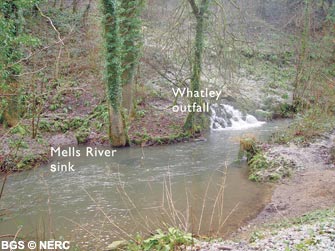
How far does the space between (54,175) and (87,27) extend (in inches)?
477

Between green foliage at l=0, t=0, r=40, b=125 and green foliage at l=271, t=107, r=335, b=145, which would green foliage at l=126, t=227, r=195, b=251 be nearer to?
green foliage at l=0, t=0, r=40, b=125

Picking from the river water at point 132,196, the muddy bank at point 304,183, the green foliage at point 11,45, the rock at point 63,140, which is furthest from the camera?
Answer: the rock at point 63,140

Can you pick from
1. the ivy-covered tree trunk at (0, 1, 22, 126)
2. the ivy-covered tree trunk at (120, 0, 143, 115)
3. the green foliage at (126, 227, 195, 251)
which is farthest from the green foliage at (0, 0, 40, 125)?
the ivy-covered tree trunk at (120, 0, 143, 115)

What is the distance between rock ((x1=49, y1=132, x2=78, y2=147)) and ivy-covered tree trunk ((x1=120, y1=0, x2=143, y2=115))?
258 cm

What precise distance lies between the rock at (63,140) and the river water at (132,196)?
1874 mm

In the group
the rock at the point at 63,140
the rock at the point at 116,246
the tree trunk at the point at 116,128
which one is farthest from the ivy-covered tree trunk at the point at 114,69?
the rock at the point at 116,246

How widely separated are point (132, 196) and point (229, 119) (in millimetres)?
11357

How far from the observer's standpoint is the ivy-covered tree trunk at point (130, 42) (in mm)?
15273

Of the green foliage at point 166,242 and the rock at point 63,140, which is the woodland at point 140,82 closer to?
the rock at point 63,140

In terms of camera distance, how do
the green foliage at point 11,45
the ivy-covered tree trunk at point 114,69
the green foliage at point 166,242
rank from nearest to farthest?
the green foliage at point 166,242 < the green foliage at point 11,45 < the ivy-covered tree trunk at point 114,69

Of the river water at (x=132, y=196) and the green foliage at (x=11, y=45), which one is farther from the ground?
the green foliage at (x=11, y=45)

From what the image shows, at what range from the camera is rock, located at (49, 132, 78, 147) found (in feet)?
49.8

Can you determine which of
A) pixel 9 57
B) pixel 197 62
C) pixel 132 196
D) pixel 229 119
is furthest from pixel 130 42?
pixel 132 196

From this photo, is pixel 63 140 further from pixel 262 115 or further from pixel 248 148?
pixel 262 115
